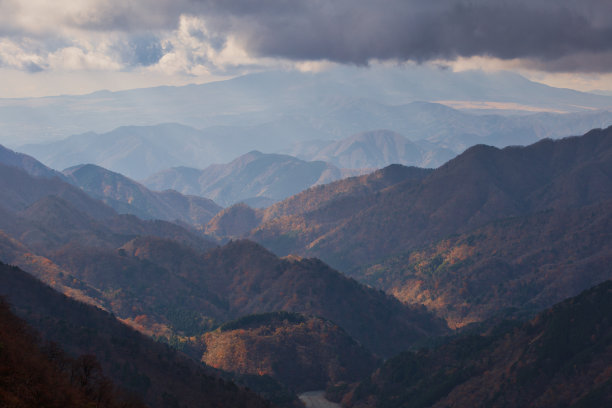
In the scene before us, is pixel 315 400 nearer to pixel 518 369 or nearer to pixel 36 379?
pixel 518 369

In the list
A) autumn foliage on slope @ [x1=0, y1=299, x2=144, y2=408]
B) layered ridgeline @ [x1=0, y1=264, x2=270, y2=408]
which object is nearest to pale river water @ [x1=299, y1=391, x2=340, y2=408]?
layered ridgeline @ [x1=0, y1=264, x2=270, y2=408]


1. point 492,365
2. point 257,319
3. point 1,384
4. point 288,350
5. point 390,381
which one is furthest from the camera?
point 257,319

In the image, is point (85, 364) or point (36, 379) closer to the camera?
point (36, 379)

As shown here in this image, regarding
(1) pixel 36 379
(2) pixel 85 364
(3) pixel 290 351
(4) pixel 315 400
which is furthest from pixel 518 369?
(1) pixel 36 379

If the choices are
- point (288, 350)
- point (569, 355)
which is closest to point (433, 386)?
point (569, 355)

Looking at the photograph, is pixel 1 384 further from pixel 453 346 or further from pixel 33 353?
pixel 453 346

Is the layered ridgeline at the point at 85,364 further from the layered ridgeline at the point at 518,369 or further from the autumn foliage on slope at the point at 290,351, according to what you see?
the layered ridgeline at the point at 518,369

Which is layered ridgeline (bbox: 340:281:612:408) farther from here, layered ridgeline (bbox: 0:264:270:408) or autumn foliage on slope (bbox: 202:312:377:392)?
layered ridgeline (bbox: 0:264:270:408)
